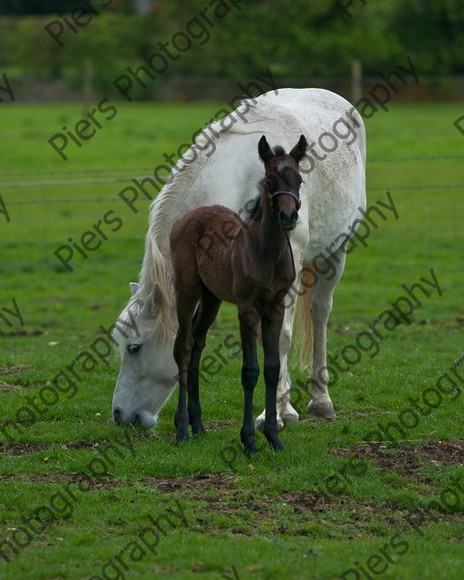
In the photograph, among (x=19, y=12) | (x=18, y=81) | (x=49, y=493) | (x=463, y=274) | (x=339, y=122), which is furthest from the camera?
(x=19, y=12)

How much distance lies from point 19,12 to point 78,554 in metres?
49.4

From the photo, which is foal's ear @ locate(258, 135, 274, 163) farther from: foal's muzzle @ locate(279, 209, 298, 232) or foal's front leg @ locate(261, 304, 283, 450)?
foal's front leg @ locate(261, 304, 283, 450)

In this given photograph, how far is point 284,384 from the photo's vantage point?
21.6 feet

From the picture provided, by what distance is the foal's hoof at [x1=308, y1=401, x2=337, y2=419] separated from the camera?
22.7 feet

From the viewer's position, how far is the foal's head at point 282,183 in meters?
4.95

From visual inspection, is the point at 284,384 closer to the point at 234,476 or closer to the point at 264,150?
the point at 234,476

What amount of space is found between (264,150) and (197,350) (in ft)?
5.46

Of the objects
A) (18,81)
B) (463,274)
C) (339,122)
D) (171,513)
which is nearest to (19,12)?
(18,81)

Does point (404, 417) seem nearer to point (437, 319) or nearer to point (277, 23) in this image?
point (437, 319)

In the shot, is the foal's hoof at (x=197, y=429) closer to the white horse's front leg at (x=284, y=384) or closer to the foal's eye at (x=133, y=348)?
the white horse's front leg at (x=284, y=384)

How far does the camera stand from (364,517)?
4.80m

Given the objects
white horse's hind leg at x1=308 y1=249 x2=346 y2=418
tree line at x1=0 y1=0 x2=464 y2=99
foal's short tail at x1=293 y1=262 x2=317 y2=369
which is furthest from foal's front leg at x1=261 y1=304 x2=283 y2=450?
tree line at x1=0 y1=0 x2=464 y2=99

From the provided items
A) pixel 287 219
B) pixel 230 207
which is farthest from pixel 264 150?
pixel 230 207

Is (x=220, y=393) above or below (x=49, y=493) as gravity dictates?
below
